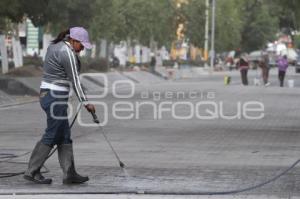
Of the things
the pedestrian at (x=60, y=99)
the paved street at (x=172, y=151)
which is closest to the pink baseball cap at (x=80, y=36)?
the pedestrian at (x=60, y=99)

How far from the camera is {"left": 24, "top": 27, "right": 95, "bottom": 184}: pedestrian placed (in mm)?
10164

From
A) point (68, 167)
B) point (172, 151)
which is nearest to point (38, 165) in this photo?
point (68, 167)

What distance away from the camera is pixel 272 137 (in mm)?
16875

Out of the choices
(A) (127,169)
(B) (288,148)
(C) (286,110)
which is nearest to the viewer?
(A) (127,169)

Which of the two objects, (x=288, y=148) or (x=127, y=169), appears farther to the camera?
(x=288, y=148)

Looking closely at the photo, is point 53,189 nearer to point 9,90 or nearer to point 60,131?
point 60,131

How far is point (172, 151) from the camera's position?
46.4ft

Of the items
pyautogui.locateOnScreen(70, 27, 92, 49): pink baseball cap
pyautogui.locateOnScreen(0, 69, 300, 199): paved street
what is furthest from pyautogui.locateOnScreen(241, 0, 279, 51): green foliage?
pyautogui.locateOnScreen(70, 27, 92, 49): pink baseball cap

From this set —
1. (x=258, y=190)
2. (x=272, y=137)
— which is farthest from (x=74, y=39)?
(x=272, y=137)

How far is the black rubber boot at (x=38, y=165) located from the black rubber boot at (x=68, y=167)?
0.60ft

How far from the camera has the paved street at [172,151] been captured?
999 cm

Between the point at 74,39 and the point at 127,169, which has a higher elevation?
the point at 74,39

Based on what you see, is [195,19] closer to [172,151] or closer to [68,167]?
[172,151]

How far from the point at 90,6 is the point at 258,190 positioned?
23053 millimetres
